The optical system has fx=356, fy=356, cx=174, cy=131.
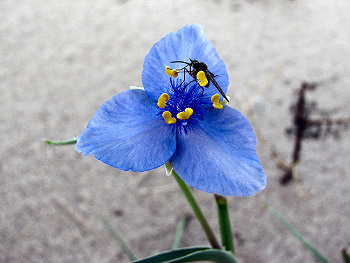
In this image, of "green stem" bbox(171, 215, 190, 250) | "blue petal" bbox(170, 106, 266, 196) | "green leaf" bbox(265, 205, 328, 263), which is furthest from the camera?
"green stem" bbox(171, 215, 190, 250)

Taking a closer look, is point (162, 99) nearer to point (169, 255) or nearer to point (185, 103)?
point (185, 103)

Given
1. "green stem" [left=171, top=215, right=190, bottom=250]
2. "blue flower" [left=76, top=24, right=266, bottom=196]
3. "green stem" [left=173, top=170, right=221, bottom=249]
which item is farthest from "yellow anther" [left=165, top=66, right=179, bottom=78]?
"green stem" [left=171, top=215, right=190, bottom=250]

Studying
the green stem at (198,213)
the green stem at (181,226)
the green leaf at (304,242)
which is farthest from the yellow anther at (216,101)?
the green stem at (181,226)

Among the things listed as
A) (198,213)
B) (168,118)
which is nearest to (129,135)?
(168,118)

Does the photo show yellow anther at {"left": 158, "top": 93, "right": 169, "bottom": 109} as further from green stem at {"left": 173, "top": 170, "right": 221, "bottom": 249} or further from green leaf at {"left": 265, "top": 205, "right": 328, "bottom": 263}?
green leaf at {"left": 265, "top": 205, "right": 328, "bottom": 263}

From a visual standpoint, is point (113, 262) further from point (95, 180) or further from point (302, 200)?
point (302, 200)
